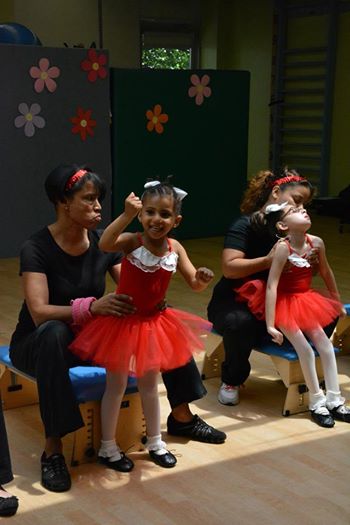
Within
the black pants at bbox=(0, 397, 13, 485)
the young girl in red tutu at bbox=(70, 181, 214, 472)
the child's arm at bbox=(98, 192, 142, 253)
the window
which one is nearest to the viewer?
the black pants at bbox=(0, 397, 13, 485)

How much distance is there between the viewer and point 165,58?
11703 millimetres

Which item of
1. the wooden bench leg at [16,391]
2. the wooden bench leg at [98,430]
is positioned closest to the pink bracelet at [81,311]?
the wooden bench leg at [98,430]

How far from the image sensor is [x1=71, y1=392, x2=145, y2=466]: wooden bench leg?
2807 mm

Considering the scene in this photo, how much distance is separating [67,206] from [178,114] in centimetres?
483

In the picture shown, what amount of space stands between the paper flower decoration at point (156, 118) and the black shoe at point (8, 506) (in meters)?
5.30

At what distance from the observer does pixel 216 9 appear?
11188 mm

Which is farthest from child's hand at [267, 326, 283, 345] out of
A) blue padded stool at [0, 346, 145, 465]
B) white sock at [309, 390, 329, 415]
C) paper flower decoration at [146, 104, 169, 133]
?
paper flower decoration at [146, 104, 169, 133]

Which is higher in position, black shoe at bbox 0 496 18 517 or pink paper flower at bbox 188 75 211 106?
pink paper flower at bbox 188 75 211 106

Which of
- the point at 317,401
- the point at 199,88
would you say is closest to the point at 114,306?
the point at 317,401

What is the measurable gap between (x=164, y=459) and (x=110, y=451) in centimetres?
20

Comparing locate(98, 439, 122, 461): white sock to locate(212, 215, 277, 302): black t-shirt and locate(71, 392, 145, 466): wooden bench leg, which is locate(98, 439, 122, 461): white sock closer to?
locate(71, 392, 145, 466): wooden bench leg

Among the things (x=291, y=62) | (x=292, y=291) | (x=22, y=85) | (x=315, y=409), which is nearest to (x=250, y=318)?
(x=292, y=291)

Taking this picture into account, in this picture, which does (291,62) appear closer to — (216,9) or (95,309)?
(216,9)

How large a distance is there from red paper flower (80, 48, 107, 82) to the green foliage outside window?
15.2 feet
